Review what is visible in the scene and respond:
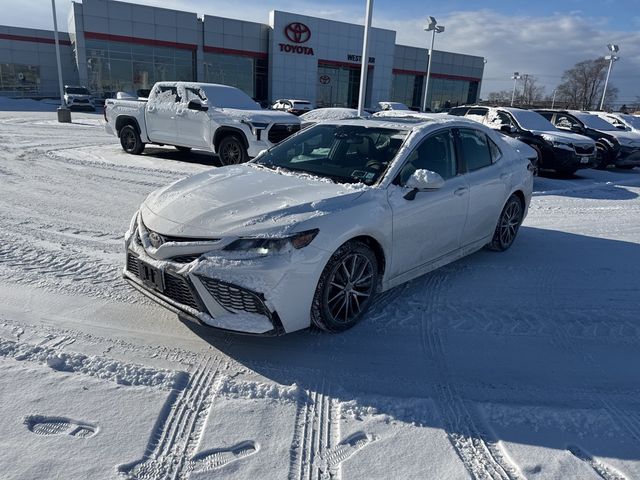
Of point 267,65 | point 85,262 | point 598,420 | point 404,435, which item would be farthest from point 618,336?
point 267,65

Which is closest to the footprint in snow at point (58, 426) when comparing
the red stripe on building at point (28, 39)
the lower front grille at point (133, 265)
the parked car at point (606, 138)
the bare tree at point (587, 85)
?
the lower front grille at point (133, 265)

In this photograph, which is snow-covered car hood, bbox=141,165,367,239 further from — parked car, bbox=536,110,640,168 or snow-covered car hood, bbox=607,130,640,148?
snow-covered car hood, bbox=607,130,640,148

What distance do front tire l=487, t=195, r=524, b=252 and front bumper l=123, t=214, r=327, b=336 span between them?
10.7ft

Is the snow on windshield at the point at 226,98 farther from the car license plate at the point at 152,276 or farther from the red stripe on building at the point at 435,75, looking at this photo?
the red stripe on building at the point at 435,75

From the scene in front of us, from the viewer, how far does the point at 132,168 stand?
33.3ft

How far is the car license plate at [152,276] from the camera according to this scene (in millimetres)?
3279

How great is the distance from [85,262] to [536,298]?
4.50 m

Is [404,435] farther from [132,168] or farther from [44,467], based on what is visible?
[132,168]

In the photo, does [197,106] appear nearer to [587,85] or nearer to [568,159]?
[568,159]

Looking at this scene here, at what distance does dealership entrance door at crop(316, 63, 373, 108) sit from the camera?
162ft

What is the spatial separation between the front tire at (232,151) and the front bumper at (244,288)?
24.7 ft

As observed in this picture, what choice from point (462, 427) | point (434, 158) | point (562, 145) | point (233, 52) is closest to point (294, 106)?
point (233, 52)

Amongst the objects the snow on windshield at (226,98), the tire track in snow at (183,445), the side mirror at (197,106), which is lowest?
the tire track in snow at (183,445)

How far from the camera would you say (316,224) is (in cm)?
326
